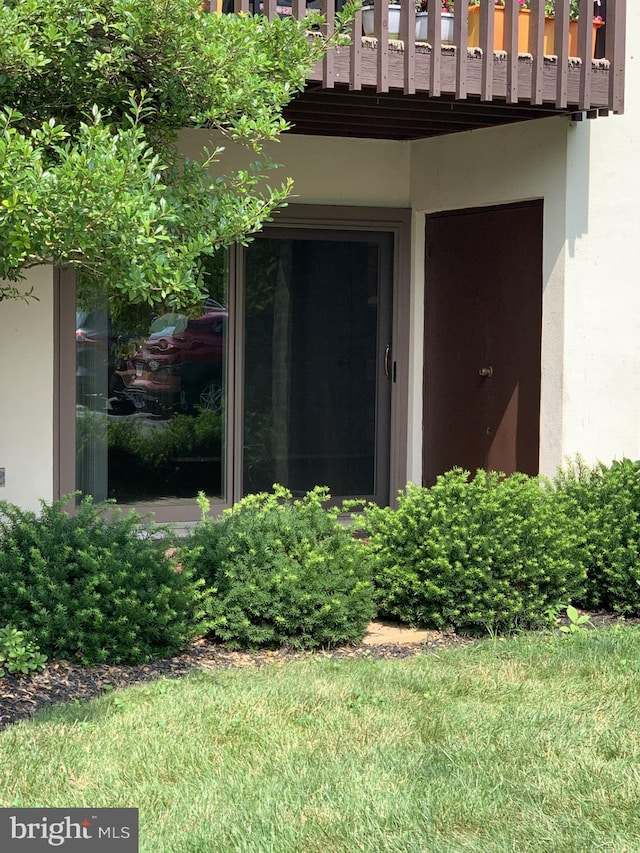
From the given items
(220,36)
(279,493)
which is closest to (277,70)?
(220,36)

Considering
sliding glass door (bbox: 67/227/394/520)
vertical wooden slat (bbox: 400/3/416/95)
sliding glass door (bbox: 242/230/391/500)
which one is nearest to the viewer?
vertical wooden slat (bbox: 400/3/416/95)

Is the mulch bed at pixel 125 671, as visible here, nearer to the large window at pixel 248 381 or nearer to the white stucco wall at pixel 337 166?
the large window at pixel 248 381

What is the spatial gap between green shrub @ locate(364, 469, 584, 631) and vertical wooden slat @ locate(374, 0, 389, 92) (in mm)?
2659

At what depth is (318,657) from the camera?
6422 mm

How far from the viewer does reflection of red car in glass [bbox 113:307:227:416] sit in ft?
31.1

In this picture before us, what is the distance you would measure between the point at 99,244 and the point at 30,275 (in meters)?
4.20

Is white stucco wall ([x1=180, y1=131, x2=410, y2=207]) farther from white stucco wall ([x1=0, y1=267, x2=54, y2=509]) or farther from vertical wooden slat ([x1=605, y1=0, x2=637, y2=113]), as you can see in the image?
vertical wooden slat ([x1=605, y1=0, x2=637, y2=113])

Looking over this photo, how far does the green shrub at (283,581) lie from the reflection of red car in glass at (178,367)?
2745 mm

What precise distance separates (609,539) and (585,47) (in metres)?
3.44

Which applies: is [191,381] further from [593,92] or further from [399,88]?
[593,92]

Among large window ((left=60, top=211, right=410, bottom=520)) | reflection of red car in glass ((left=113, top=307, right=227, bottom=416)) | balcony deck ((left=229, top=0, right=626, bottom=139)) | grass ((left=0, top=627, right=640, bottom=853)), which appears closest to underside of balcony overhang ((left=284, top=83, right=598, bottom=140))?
balcony deck ((left=229, top=0, right=626, bottom=139))

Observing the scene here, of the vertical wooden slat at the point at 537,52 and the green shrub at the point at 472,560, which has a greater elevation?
the vertical wooden slat at the point at 537,52

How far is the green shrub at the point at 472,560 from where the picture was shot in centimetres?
698

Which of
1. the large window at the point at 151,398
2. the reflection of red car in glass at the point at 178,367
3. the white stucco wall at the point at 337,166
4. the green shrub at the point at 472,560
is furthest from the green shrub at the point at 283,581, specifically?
the white stucco wall at the point at 337,166
